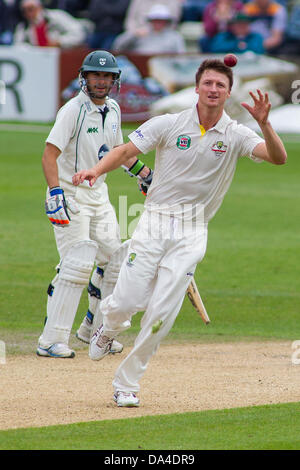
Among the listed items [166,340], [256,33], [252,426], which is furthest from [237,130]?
[256,33]

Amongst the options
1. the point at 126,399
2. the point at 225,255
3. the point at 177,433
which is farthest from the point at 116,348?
the point at 225,255

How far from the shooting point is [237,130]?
682 cm

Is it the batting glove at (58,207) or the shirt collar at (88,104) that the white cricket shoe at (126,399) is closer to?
the batting glove at (58,207)

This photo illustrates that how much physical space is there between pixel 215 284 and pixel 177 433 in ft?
17.7

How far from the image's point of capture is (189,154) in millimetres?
6703

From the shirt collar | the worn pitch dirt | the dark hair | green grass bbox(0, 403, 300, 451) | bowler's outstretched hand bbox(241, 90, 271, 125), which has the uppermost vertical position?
the dark hair

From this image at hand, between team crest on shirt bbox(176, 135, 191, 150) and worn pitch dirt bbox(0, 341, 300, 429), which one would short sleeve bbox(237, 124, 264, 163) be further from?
worn pitch dirt bbox(0, 341, 300, 429)

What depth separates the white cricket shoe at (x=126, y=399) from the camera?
259 inches

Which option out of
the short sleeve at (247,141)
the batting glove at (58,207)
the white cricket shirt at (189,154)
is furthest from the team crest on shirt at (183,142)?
the batting glove at (58,207)

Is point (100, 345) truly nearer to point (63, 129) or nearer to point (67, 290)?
point (67, 290)

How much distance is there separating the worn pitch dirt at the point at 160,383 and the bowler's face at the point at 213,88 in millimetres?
1966

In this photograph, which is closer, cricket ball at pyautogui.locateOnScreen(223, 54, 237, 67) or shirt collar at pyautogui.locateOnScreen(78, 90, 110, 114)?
cricket ball at pyautogui.locateOnScreen(223, 54, 237, 67)

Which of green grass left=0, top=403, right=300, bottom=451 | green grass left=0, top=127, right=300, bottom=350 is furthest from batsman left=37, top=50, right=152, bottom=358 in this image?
A: green grass left=0, top=403, right=300, bottom=451

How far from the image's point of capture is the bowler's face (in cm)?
657
